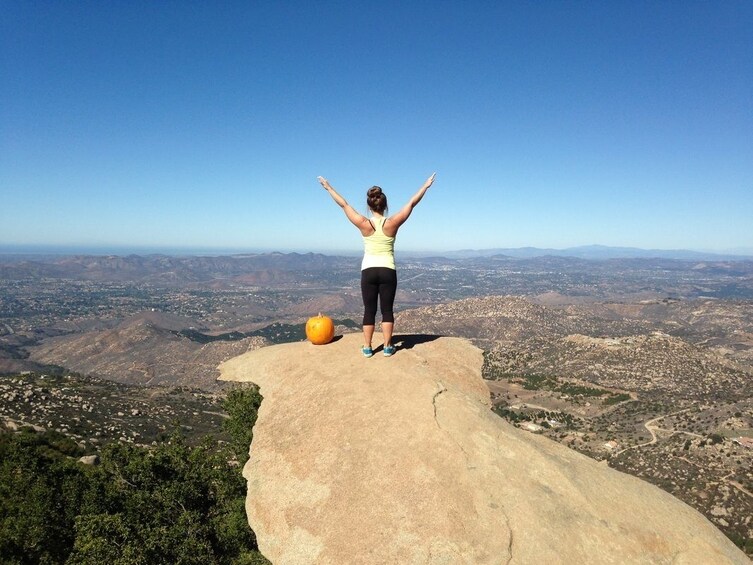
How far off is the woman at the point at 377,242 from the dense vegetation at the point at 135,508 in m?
10.5

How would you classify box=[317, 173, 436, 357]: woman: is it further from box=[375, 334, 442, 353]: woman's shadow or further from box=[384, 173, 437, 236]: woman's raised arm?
box=[375, 334, 442, 353]: woman's shadow

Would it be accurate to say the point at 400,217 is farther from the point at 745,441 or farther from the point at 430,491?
the point at 745,441

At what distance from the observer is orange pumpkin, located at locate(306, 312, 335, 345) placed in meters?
10.4

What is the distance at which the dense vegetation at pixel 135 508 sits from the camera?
49.5 feet

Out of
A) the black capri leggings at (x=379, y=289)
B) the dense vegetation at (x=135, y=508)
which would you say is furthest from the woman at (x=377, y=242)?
the dense vegetation at (x=135, y=508)

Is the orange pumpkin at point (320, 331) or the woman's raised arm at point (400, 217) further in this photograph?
the orange pumpkin at point (320, 331)

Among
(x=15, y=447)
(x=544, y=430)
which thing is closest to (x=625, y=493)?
(x=15, y=447)

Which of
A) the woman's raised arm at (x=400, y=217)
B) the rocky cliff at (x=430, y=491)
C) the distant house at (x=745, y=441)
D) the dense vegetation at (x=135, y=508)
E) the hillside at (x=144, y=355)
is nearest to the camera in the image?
the rocky cliff at (x=430, y=491)

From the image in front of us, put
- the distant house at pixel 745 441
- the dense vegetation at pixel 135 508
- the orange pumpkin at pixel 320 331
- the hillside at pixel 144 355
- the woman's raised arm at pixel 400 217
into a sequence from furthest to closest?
the hillside at pixel 144 355 → the distant house at pixel 745 441 → the dense vegetation at pixel 135 508 → the orange pumpkin at pixel 320 331 → the woman's raised arm at pixel 400 217

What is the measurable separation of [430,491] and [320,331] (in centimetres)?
527

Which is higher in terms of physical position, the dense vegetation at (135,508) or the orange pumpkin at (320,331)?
the orange pumpkin at (320,331)

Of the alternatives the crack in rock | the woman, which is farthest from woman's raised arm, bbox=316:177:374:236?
the crack in rock

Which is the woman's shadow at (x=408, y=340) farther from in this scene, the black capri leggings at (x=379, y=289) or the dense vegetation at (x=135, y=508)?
the dense vegetation at (x=135, y=508)

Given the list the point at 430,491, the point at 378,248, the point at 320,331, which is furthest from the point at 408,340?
the point at 430,491
